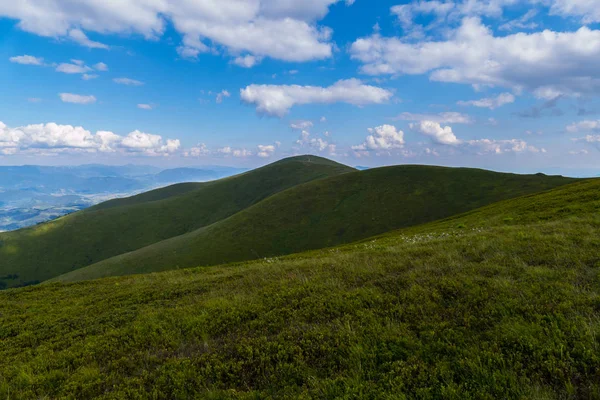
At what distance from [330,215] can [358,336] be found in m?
111

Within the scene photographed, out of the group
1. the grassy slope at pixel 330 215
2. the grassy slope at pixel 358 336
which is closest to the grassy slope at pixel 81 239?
the grassy slope at pixel 330 215

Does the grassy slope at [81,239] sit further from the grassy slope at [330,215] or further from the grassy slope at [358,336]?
the grassy slope at [358,336]

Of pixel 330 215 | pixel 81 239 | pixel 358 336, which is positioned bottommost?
pixel 81 239

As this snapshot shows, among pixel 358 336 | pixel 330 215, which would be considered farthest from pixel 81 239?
pixel 358 336

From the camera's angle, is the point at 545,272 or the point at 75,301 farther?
the point at 75,301

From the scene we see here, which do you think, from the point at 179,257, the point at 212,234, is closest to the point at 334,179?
the point at 212,234

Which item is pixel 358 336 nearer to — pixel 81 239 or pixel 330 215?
pixel 330 215

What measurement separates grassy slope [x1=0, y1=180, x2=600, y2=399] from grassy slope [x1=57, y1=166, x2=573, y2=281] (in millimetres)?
82980

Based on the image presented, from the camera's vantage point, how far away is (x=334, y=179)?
152m

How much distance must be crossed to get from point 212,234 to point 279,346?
11115 cm

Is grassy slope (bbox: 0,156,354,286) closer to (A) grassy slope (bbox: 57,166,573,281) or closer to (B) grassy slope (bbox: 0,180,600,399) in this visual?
(A) grassy slope (bbox: 57,166,573,281)

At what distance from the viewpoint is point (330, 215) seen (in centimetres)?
11888

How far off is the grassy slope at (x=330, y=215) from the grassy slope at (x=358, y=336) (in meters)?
83.0

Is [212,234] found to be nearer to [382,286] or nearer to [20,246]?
[382,286]
